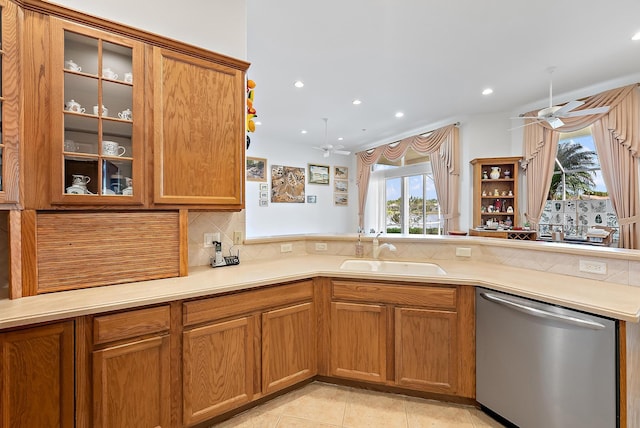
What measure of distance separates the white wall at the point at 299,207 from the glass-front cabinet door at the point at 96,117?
14.0 ft

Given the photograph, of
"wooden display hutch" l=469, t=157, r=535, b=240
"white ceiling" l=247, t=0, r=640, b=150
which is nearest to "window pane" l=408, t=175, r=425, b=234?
"wooden display hutch" l=469, t=157, r=535, b=240

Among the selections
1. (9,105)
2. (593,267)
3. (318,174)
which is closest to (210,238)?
(9,105)

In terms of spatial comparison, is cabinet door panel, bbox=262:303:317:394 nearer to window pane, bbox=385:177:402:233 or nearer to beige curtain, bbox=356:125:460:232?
beige curtain, bbox=356:125:460:232

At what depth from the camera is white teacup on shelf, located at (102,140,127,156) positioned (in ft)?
5.37

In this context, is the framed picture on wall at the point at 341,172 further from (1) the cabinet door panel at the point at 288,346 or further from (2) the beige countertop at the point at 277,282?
(1) the cabinet door panel at the point at 288,346

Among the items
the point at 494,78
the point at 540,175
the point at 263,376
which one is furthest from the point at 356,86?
the point at 263,376

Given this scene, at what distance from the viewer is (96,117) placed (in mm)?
1598

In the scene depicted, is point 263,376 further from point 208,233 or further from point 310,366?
point 208,233

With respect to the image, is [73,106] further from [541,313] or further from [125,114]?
[541,313]

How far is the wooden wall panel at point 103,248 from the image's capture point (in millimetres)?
1509

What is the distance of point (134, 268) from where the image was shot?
175 cm

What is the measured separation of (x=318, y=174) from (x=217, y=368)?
6.30 meters

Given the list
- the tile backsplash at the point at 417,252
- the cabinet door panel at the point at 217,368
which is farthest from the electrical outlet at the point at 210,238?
the cabinet door panel at the point at 217,368

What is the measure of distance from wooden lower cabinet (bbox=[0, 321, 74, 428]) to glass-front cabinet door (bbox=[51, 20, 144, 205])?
2.24 feet
